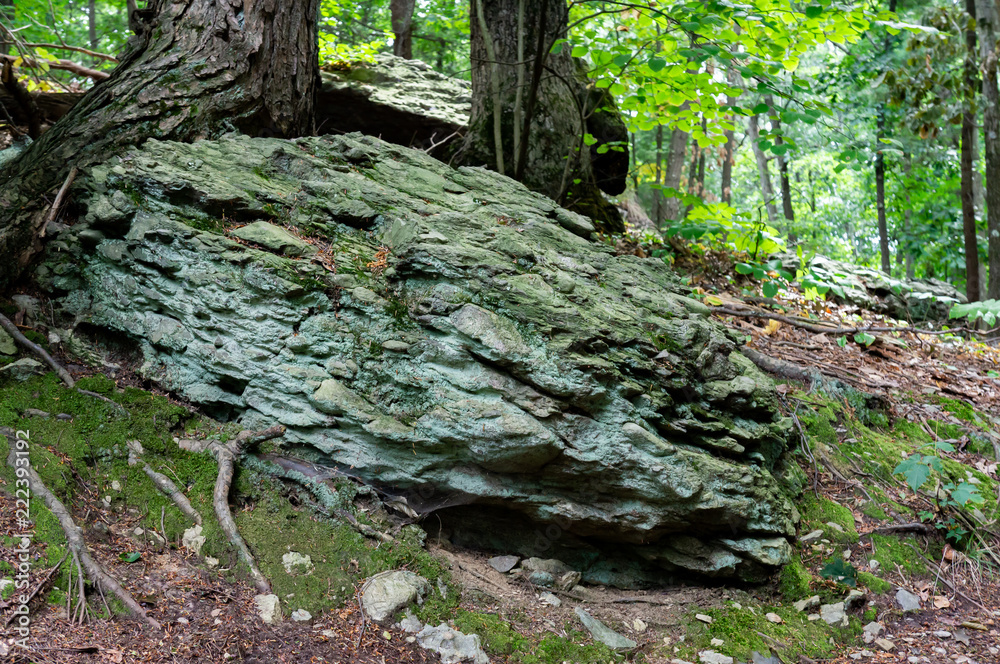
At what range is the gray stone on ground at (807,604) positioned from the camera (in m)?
3.51

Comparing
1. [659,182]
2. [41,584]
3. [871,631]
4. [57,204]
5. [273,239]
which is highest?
[659,182]

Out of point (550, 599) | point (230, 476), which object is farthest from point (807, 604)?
point (230, 476)

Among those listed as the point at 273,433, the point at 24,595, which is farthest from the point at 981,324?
the point at 24,595

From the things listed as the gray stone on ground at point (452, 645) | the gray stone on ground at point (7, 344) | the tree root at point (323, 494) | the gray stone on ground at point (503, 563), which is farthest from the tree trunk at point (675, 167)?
the gray stone on ground at point (7, 344)

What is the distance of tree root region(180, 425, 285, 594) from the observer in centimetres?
294

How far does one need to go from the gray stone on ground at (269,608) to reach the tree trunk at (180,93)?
2.73 metres

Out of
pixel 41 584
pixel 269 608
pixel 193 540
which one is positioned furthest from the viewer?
pixel 193 540

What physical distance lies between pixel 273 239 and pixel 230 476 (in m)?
1.49

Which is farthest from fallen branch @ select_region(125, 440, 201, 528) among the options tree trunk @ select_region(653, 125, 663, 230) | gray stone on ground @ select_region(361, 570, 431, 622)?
tree trunk @ select_region(653, 125, 663, 230)

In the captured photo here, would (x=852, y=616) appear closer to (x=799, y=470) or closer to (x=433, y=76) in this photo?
(x=799, y=470)

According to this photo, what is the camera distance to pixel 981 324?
29.7 ft

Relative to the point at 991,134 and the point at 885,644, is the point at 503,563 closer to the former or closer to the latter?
the point at 885,644

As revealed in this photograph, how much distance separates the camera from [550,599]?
336cm

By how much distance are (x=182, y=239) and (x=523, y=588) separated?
9.60 ft
